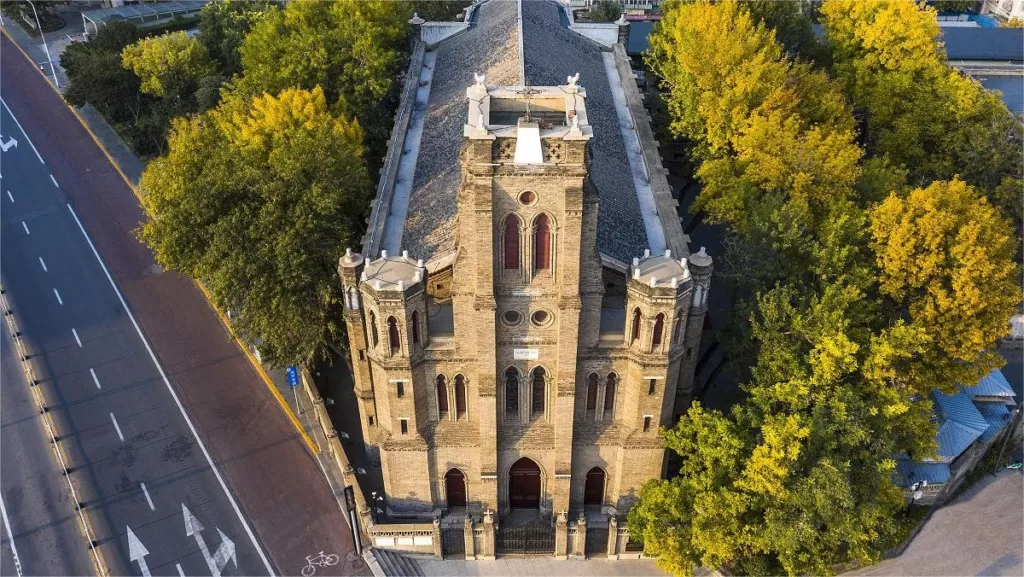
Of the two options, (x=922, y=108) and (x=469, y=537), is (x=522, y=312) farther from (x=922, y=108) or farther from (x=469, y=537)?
(x=922, y=108)

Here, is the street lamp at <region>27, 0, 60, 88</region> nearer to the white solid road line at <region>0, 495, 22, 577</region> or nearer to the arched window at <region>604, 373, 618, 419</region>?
the white solid road line at <region>0, 495, 22, 577</region>

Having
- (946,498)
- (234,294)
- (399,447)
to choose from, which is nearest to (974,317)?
(946,498)

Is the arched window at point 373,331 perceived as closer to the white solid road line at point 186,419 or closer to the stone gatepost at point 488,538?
the stone gatepost at point 488,538

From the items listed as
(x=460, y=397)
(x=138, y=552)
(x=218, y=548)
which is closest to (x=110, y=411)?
(x=138, y=552)

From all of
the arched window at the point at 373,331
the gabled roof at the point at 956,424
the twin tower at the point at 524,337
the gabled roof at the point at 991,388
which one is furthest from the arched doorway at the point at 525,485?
the gabled roof at the point at 991,388

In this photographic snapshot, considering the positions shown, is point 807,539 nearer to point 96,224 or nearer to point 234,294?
point 234,294

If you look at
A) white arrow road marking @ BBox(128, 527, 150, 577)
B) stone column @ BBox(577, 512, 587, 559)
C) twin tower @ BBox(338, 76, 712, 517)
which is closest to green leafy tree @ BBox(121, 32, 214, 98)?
twin tower @ BBox(338, 76, 712, 517)
